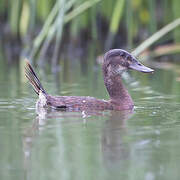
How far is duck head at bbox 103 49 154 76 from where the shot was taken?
7625 mm

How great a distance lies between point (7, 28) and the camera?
46.3 feet

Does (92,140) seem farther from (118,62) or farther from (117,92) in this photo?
(118,62)

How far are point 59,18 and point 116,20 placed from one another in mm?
1710

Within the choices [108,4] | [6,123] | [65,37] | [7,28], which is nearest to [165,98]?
[6,123]

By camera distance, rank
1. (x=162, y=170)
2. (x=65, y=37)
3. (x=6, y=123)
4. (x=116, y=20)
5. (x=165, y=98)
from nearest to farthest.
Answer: (x=162, y=170) → (x=6, y=123) → (x=165, y=98) → (x=116, y=20) → (x=65, y=37)

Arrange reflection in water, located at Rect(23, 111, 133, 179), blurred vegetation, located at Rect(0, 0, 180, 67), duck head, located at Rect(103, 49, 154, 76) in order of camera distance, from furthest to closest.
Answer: blurred vegetation, located at Rect(0, 0, 180, 67)
duck head, located at Rect(103, 49, 154, 76)
reflection in water, located at Rect(23, 111, 133, 179)

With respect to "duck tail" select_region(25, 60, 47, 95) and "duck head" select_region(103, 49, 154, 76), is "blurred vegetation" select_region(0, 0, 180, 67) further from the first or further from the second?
"duck tail" select_region(25, 60, 47, 95)

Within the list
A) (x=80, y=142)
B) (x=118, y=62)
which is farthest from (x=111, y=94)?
(x=80, y=142)

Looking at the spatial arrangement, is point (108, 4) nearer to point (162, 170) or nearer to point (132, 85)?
point (132, 85)

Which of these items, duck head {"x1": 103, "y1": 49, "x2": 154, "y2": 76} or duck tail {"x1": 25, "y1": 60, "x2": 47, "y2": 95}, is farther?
duck head {"x1": 103, "y1": 49, "x2": 154, "y2": 76}

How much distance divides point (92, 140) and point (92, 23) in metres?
6.66

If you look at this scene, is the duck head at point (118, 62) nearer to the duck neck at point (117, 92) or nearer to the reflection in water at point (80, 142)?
the duck neck at point (117, 92)

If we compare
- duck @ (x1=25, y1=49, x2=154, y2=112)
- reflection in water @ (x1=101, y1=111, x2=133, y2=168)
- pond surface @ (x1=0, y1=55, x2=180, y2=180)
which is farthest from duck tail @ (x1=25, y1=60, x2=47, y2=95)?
reflection in water @ (x1=101, y1=111, x2=133, y2=168)

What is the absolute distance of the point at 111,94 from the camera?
24.9ft
